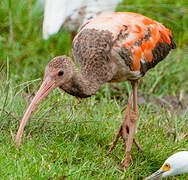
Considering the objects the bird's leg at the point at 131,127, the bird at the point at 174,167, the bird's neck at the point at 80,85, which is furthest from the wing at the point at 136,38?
the bird at the point at 174,167

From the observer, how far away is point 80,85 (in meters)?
4.66

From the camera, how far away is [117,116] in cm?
582

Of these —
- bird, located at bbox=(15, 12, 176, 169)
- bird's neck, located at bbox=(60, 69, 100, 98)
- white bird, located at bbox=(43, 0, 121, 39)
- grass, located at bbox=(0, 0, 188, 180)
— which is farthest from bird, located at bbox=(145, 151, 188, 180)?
white bird, located at bbox=(43, 0, 121, 39)

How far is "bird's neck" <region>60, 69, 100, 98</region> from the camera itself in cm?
461

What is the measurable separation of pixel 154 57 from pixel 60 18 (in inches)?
88.9

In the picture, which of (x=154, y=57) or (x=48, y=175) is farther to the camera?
(x=154, y=57)

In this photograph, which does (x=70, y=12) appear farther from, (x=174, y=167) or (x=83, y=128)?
(x=174, y=167)

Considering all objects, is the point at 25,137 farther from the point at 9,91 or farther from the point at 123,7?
the point at 123,7

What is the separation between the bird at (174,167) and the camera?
4.54 meters

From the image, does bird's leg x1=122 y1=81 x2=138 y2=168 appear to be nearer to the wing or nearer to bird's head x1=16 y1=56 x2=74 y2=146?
the wing

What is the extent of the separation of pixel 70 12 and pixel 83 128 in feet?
8.86

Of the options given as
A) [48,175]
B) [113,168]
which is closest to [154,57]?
[113,168]

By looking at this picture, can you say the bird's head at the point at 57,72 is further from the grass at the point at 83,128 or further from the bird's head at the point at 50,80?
the grass at the point at 83,128

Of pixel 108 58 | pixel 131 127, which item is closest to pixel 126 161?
pixel 131 127
